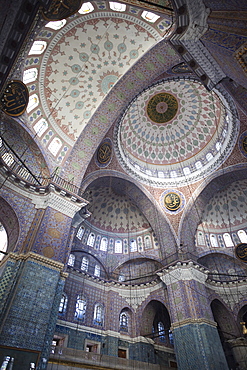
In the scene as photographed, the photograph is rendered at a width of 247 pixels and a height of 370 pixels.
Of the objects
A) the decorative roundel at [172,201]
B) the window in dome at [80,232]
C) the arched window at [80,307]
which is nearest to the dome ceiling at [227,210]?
the decorative roundel at [172,201]

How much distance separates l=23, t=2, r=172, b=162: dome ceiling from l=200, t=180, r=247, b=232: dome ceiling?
9.73 metres

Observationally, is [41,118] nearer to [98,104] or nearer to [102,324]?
[98,104]

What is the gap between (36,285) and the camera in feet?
24.3

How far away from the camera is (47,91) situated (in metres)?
9.92

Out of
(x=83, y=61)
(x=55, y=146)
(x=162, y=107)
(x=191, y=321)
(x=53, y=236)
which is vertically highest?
(x=162, y=107)

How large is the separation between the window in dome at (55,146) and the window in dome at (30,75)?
2.57 metres

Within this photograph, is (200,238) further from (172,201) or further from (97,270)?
(97,270)

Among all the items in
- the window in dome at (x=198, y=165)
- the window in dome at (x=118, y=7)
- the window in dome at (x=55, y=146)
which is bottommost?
the window in dome at (x=55, y=146)

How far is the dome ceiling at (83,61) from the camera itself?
8984mm

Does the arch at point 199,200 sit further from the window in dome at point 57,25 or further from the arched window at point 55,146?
the window in dome at point 57,25

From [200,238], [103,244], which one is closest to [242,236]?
[200,238]

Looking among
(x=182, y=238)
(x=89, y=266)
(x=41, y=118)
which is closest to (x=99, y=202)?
(x=89, y=266)

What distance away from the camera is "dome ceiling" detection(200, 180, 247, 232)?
1505cm

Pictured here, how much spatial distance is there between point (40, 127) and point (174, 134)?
8870 mm
